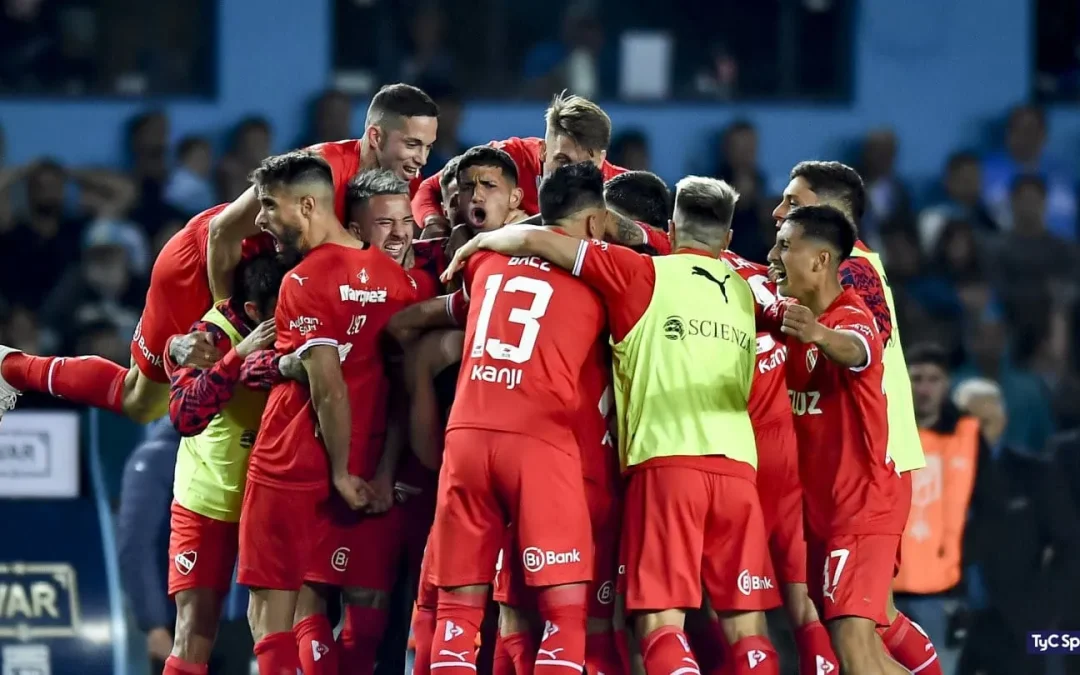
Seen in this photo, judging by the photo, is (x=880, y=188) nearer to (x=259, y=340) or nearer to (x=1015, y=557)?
(x=1015, y=557)

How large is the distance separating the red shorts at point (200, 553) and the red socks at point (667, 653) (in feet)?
5.43

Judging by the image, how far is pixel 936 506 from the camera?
8.40 metres

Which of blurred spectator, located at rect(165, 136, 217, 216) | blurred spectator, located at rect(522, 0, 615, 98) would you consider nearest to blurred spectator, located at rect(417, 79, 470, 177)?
blurred spectator, located at rect(522, 0, 615, 98)

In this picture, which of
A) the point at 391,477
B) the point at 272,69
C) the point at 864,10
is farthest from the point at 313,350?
the point at 864,10

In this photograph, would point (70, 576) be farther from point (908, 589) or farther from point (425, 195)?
point (908, 589)

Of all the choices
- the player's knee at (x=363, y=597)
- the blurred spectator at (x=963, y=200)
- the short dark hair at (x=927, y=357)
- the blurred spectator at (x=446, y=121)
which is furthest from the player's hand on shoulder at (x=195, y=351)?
the blurred spectator at (x=963, y=200)

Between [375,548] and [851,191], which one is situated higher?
[851,191]

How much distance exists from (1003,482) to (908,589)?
2.35 ft

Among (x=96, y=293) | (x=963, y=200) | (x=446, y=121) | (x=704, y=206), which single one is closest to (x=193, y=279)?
(x=704, y=206)

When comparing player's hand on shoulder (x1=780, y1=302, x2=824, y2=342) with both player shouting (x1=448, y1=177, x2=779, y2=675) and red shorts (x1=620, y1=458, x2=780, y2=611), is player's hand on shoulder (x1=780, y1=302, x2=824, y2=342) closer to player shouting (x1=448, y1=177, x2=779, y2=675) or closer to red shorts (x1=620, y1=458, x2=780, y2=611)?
player shouting (x1=448, y1=177, x2=779, y2=675)

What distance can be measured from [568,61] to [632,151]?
3.93 ft

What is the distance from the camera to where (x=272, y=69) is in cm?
1279

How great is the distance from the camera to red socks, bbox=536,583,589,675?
595cm

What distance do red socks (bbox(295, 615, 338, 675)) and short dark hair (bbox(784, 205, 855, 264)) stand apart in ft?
7.43
